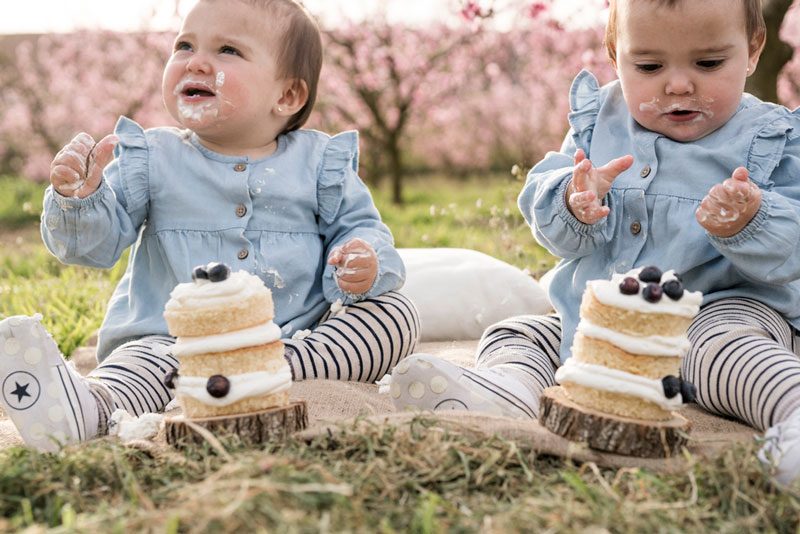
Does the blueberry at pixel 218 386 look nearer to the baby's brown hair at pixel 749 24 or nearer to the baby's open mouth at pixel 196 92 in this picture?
the baby's open mouth at pixel 196 92

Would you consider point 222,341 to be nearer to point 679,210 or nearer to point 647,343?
point 647,343

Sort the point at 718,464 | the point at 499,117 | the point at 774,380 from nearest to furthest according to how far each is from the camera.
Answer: the point at 718,464 < the point at 774,380 < the point at 499,117

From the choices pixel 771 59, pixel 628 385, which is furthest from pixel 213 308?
pixel 771 59

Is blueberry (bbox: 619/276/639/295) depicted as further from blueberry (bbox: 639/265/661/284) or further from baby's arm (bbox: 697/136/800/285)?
baby's arm (bbox: 697/136/800/285)

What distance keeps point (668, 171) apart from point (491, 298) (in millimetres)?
1029

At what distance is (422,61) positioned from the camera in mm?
9469

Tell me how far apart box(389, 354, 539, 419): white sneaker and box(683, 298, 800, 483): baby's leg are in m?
0.43

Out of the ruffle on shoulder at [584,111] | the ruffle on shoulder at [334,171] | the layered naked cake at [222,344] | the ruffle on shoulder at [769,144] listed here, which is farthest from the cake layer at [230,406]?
the ruffle on shoulder at [769,144]

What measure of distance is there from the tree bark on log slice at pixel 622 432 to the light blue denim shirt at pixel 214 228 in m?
0.90

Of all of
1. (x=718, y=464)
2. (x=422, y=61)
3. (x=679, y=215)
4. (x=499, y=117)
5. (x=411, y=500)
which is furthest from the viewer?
(x=499, y=117)

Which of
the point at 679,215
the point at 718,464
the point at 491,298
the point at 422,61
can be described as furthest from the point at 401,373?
the point at 422,61

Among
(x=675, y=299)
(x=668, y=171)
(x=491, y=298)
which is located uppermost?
(x=668, y=171)

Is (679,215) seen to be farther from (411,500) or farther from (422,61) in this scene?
(422,61)

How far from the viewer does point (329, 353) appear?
246 cm
